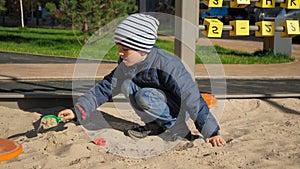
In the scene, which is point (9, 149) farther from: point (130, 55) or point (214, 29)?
point (214, 29)

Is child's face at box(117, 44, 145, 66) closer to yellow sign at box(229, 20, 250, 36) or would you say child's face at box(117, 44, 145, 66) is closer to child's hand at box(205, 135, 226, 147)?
child's hand at box(205, 135, 226, 147)

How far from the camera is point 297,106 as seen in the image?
Answer: 442 centimetres

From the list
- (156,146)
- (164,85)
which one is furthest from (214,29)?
(156,146)

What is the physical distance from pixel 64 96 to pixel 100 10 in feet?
29.6

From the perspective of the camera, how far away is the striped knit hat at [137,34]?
3.10m

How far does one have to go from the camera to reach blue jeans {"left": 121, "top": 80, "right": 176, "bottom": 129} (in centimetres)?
329

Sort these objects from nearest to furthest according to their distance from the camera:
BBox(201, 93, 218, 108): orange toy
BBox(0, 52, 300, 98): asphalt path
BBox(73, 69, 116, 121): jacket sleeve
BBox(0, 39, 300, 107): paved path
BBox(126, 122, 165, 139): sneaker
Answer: BBox(73, 69, 116, 121): jacket sleeve
BBox(126, 122, 165, 139): sneaker
BBox(201, 93, 218, 108): orange toy
BBox(0, 39, 300, 107): paved path
BBox(0, 52, 300, 98): asphalt path

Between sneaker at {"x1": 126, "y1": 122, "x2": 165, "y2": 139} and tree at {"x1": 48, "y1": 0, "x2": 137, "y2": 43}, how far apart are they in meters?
9.64

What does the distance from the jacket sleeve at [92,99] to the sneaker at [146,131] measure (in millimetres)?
322

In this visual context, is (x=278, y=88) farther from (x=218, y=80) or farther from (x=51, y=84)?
(x=51, y=84)

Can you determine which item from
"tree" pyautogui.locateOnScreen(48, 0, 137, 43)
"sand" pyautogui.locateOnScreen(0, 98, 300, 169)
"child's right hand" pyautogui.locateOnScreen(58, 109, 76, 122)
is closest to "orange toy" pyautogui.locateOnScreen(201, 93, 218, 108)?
"sand" pyautogui.locateOnScreen(0, 98, 300, 169)

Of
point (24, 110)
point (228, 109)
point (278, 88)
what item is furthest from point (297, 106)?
point (24, 110)

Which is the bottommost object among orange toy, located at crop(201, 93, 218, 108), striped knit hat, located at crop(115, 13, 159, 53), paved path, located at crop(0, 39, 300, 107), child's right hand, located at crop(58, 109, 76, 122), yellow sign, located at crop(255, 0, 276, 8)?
paved path, located at crop(0, 39, 300, 107)

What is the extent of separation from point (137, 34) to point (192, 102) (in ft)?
1.86
